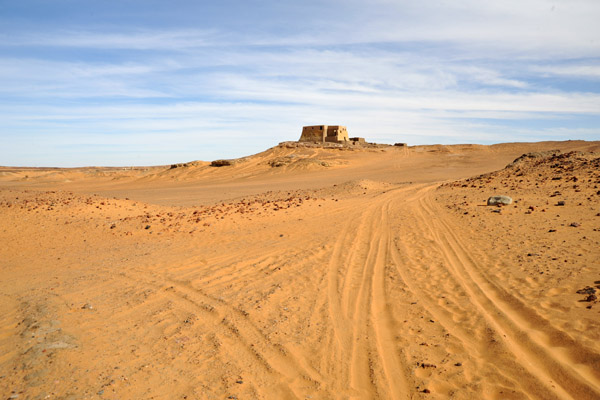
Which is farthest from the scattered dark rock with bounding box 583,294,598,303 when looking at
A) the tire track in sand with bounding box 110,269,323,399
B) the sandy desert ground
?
the tire track in sand with bounding box 110,269,323,399

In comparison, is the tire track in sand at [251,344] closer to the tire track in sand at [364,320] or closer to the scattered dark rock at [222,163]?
the tire track in sand at [364,320]

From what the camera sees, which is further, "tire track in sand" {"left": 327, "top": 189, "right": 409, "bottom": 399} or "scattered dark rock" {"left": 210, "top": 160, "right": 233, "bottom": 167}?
"scattered dark rock" {"left": 210, "top": 160, "right": 233, "bottom": 167}

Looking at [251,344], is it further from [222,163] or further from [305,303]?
[222,163]

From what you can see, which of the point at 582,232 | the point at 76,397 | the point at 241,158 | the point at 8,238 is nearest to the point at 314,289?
the point at 76,397

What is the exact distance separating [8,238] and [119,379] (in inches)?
361

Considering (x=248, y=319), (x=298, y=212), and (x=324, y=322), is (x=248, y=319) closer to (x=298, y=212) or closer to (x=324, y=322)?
(x=324, y=322)

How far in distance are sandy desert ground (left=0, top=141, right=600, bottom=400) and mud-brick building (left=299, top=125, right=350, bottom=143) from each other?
125 ft

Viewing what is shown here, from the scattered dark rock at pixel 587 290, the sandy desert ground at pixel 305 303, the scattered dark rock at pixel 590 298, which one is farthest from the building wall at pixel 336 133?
the scattered dark rock at pixel 590 298

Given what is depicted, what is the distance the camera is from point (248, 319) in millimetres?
5207

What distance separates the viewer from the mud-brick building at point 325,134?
50.5 metres

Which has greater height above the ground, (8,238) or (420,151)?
(420,151)

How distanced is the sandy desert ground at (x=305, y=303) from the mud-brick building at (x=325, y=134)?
38015 millimetres

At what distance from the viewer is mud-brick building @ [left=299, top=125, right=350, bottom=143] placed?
50.5 metres

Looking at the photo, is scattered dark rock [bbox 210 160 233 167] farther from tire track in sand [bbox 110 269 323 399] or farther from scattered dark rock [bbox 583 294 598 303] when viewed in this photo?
scattered dark rock [bbox 583 294 598 303]
